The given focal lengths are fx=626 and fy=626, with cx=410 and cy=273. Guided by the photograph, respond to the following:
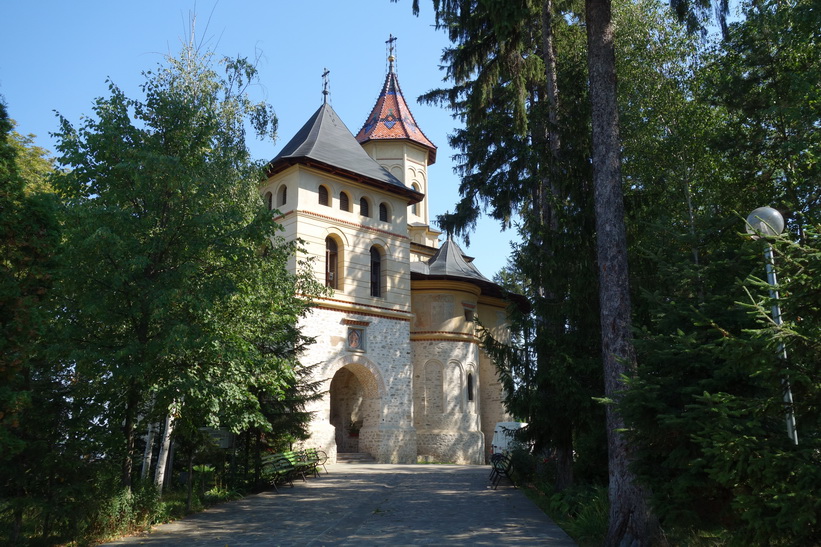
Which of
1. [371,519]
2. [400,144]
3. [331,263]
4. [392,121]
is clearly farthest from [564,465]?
[392,121]

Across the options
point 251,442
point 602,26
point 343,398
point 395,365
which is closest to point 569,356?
point 602,26

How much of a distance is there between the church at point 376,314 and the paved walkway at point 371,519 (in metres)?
7.49

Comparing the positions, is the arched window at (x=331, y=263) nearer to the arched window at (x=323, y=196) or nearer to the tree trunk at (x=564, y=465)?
the arched window at (x=323, y=196)

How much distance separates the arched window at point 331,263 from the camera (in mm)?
24000

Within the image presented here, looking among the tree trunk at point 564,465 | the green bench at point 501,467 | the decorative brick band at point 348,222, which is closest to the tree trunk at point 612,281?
the tree trunk at point 564,465

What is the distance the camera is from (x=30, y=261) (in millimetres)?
8039

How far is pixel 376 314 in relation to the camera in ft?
81.5

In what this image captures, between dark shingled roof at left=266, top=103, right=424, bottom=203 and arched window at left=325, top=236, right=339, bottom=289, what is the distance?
2800 mm

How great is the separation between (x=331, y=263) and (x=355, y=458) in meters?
7.50

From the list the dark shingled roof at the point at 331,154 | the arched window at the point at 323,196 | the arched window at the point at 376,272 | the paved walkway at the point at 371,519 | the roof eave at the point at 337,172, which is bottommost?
the paved walkway at the point at 371,519

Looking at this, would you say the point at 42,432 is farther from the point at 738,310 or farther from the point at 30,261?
the point at 738,310

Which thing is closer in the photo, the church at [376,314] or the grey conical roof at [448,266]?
the church at [376,314]

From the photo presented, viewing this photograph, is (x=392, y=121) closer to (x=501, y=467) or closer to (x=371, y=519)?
(x=501, y=467)

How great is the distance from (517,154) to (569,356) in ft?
30.3
